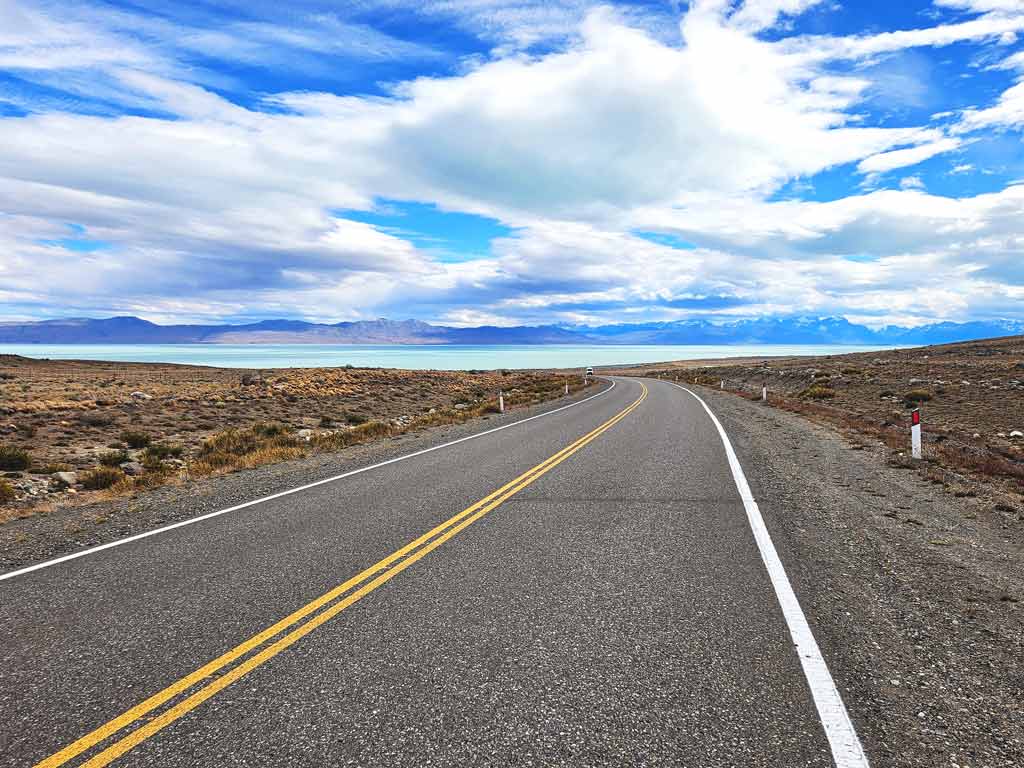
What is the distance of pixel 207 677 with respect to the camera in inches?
145

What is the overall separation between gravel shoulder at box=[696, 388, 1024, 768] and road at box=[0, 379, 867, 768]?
282 mm

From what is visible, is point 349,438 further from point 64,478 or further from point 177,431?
point 177,431

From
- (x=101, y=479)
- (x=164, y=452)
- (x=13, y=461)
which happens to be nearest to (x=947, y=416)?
(x=101, y=479)

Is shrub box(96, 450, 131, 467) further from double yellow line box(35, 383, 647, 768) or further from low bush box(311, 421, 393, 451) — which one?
double yellow line box(35, 383, 647, 768)

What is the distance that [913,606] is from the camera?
15.2ft

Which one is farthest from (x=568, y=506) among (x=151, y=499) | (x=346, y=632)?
(x=151, y=499)

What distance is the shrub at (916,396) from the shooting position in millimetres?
25281

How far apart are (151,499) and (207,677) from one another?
6999 millimetres

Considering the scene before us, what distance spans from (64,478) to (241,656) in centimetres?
1089

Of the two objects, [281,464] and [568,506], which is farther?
[281,464]

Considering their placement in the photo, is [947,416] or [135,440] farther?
[947,416]

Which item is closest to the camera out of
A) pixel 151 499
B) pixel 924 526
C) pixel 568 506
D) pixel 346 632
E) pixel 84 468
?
pixel 346 632

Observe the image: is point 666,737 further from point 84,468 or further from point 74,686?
point 84,468

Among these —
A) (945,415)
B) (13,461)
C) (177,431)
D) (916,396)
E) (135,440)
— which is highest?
(916,396)
